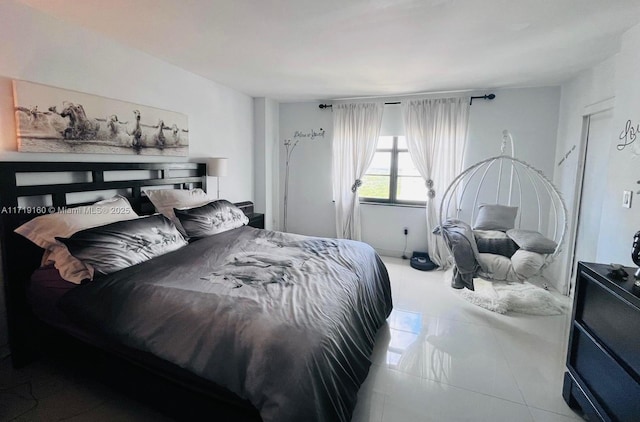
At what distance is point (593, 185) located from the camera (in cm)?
297

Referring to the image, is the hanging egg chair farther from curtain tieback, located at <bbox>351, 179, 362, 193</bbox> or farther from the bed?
curtain tieback, located at <bbox>351, 179, 362, 193</bbox>

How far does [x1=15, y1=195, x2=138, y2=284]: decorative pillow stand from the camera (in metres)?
1.86

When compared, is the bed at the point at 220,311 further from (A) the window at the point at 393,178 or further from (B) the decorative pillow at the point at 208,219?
(A) the window at the point at 393,178

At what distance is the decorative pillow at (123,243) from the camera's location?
1.86 metres

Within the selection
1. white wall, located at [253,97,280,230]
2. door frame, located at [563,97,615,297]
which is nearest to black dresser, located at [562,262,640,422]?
door frame, located at [563,97,615,297]

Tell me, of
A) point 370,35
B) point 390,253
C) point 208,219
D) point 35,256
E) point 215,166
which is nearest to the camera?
point 35,256

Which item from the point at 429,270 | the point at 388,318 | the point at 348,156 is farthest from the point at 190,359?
the point at 348,156

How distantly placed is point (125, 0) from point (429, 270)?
4.06 metres

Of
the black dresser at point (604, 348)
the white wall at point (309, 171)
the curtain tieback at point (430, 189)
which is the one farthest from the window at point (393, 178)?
the black dresser at point (604, 348)

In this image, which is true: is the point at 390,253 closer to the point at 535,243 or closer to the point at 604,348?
the point at 535,243

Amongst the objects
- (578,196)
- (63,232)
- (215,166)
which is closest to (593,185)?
(578,196)

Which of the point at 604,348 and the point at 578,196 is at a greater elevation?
the point at 578,196

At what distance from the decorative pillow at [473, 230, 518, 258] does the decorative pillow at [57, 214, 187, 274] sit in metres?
2.81

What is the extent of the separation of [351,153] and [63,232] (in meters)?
3.50
